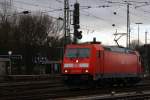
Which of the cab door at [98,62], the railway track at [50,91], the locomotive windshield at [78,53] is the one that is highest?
the locomotive windshield at [78,53]

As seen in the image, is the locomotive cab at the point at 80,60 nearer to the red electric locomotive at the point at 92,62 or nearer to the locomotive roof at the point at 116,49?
the red electric locomotive at the point at 92,62

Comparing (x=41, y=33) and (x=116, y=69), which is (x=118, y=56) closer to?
(x=116, y=69)

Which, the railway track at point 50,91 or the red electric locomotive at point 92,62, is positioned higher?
the red electric locomotive at point 92,62

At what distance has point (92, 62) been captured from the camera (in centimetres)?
2945

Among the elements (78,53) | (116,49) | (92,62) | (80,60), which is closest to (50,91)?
(80,60)

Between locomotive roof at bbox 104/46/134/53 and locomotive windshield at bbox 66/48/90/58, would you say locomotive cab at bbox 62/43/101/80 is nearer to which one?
locomotive windshield at bbox 66/48/90/58

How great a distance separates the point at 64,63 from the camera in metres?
30.2

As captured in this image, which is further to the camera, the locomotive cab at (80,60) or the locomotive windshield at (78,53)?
the locomotive windshield at (78,53)

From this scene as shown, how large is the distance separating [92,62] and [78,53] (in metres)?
1.31

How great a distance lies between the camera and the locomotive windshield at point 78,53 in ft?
98.5

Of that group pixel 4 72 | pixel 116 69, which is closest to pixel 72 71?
pixel 116 69

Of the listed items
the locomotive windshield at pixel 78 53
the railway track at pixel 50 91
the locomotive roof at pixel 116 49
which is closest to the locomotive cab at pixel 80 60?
the locomotive windshield at pixel 78 53

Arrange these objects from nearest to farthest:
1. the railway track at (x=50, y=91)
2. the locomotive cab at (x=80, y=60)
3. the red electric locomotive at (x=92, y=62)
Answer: the railway track at (x=50, y=91)
the locomotive cab at (x=80, y=60)
the red electric locomotive at (x=92, y=62)

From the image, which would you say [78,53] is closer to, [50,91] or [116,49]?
[116,49]
